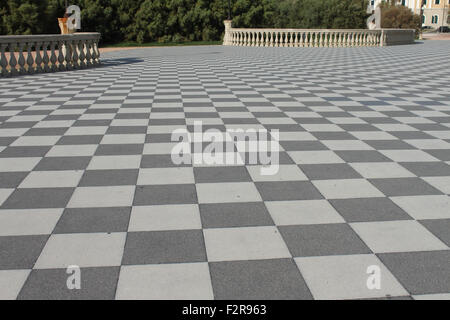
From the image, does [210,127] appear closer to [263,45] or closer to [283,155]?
[283,155]

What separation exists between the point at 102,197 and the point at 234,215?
122cm

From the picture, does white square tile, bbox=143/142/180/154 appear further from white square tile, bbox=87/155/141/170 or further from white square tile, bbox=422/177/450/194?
white square tile, bbox=422/177/450/194

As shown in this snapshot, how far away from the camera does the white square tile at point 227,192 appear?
4.27 metres

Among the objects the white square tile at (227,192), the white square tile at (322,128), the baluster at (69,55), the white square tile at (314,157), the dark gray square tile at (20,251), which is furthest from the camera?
the baluster at (69,55)

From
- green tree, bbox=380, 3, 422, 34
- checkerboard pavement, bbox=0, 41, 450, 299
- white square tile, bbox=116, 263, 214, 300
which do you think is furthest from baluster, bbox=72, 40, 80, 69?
green tree, bbox=380, 3, 422, 34

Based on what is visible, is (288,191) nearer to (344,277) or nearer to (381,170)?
(381,170)

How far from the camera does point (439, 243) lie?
136 inches

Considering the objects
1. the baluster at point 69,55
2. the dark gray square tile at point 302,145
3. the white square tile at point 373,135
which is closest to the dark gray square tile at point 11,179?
the dark gray square tile at point 302,145

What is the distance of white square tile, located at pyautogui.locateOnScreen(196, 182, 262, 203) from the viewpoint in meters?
4.27

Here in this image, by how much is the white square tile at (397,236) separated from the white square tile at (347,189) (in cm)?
60

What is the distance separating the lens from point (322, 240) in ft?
11.4

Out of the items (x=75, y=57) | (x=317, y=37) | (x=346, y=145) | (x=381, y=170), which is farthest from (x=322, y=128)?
(x=317, y=37)

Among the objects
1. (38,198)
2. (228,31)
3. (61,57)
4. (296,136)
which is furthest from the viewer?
(228,31)

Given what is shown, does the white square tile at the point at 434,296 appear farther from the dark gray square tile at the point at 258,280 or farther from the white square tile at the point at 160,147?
the white square tile at the point at 160,147
